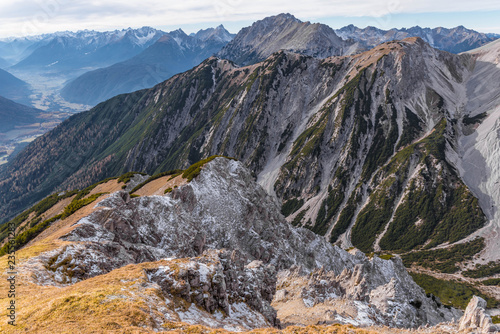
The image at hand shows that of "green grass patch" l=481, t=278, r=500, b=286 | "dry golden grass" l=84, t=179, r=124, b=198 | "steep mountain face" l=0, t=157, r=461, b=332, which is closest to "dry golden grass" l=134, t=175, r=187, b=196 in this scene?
"steep mountain face" l=0, t=157, r=461, b=332

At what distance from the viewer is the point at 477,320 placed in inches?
1320

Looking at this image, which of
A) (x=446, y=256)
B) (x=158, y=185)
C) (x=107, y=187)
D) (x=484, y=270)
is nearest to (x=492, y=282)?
(x=484, y=270)

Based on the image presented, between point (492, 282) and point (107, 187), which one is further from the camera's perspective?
point (492, 282)

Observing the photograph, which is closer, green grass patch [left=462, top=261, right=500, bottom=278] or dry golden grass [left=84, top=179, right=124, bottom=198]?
dry golden grass [left=84, top=179, right=124, bottom=198]

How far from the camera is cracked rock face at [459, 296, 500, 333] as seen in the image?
31.6 m

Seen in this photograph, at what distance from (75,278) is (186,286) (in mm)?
15536

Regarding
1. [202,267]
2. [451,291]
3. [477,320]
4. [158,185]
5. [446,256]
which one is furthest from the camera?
[446,256]

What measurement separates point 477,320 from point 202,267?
1442 inches

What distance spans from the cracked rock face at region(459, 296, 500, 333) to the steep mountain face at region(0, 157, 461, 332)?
47.6 feet

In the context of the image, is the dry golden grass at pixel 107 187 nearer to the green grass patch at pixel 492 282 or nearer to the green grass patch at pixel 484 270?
the green grass patch at pixel 484 270

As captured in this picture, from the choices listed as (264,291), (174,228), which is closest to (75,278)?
(174,228)

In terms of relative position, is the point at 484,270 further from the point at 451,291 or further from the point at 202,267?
the point at 202,267

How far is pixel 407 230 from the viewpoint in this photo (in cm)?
19700

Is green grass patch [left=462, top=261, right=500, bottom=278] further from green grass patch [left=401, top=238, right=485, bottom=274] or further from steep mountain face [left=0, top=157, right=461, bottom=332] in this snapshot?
steep mountain face [left=0, top=157, right=461, bottom=332]
